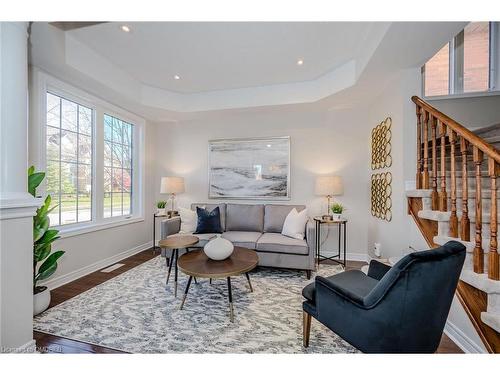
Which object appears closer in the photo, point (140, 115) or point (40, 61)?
point (40, 61)

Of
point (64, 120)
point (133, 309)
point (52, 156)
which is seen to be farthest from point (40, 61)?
point (133, 309)

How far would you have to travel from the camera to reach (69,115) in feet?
10.0

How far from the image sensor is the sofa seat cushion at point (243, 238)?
318 cm

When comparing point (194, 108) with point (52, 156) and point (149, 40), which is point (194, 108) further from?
point (52, 156)

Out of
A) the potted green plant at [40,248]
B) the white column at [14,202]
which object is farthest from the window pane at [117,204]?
the white column at [14,202]

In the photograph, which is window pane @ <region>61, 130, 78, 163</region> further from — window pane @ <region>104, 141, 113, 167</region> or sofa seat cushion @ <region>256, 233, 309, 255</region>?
sofa seat cushion @ <region>256, 233, 309, 255</region>

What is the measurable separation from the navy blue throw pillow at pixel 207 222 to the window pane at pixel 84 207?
152 cm

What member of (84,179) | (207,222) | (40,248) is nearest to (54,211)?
(84,179)

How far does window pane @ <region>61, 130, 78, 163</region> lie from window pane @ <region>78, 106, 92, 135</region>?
0.54ft

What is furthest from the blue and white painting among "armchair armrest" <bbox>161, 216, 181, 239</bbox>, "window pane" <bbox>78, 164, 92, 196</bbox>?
"window pane" <bbox>78, 164, 92, 196</bbox>

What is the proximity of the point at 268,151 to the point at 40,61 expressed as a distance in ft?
10.3

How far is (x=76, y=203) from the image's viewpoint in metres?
3.17

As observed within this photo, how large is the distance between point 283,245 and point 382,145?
74.3 inches

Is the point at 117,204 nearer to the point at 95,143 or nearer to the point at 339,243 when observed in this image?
the point at 95,143
